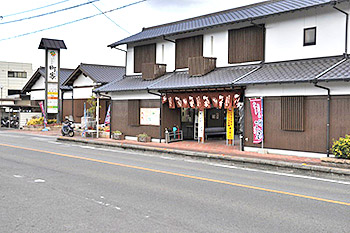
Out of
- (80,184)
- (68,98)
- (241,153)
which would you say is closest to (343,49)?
(241,153)

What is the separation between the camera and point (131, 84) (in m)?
23.7

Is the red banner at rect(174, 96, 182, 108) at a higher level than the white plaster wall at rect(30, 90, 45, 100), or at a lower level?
lower

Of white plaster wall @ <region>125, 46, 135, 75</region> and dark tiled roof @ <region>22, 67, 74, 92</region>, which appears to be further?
dark tiled roof @ <region>22, 67, 74, 92</region>

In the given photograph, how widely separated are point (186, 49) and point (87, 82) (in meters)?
16.5

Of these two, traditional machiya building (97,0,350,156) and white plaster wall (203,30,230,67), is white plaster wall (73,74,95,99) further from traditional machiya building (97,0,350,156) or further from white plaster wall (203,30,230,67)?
white plaster wall (203,30,230,67)

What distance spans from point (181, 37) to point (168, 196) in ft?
49.0

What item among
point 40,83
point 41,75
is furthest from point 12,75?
point 41,75

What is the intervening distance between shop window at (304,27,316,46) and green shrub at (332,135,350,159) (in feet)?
15.7

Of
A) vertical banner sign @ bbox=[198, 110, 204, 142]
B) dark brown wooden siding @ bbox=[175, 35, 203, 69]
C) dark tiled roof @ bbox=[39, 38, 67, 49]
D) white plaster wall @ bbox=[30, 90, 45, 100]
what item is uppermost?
dark tiled roof @ bbox=[39, 38, 67, 49]

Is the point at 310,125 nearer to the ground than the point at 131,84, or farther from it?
nearer to the ground

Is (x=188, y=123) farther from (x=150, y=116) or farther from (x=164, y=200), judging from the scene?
(x=164, y=200)

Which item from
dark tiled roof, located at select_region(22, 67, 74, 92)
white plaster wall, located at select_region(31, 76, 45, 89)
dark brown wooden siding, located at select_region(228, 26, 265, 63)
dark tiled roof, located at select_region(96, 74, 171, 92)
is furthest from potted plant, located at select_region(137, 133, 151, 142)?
white plaster wall, located at select_region(31, 76, 45, 89)

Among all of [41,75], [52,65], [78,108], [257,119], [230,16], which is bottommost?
[257,119]

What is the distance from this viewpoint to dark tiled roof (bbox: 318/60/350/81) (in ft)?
43.8
